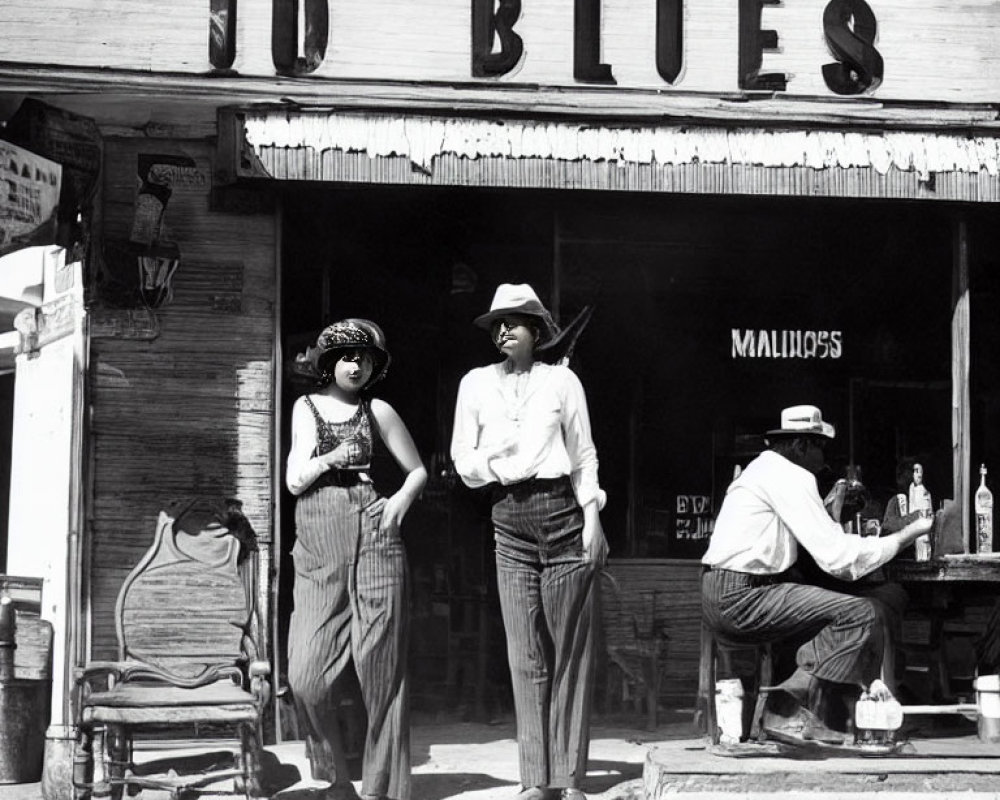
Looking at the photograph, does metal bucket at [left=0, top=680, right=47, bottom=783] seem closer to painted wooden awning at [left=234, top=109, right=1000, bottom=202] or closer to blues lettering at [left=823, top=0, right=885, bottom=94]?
painted wooden awning at [left=234, top=109, right=1000, bottom=202]

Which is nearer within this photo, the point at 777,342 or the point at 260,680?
the point at 260,680

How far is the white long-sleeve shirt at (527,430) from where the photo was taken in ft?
23.6

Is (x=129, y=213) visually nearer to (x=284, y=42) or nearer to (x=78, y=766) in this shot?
(x=284, y=42)

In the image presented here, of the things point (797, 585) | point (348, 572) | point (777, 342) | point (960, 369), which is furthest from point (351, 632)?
point (960, 369)

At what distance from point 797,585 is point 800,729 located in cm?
67

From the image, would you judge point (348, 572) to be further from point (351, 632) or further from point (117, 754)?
point (117, 754)

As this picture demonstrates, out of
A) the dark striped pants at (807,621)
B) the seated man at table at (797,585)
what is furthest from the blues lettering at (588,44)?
the dark striped pants at (807,621)

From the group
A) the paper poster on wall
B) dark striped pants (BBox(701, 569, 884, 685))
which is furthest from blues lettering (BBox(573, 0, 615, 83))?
dark striped pants (BBox(701, 569, 884, 685))

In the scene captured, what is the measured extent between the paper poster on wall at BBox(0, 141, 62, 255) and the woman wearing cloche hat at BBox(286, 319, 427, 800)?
1519mm

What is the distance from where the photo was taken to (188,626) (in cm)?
801

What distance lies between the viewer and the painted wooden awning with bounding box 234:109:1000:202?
859cm

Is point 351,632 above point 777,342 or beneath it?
beneath

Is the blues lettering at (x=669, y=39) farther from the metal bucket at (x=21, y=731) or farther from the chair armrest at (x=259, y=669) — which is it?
the metal bucket at (x=21, y=731)

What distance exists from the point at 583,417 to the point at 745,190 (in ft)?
7.41
